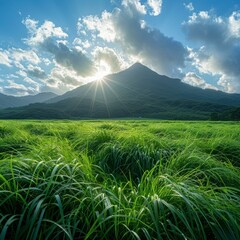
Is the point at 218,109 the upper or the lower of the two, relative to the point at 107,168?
lower

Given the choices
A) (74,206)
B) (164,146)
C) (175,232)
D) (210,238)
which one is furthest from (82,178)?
(164,146)

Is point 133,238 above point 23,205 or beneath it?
beneath

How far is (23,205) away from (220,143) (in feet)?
17.4

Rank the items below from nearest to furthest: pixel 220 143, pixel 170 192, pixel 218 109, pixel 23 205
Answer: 1. pixel 23 205
2. pixel 170 192
3. pixel 220 143
4. pixel 218 109

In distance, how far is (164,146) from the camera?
5.63 m

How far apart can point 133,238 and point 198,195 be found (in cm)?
88

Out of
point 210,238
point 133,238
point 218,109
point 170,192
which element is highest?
point 170,192

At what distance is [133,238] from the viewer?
2.14m

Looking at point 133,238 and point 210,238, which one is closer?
point 133,238

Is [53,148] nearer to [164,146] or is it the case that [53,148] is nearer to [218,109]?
[164,146]

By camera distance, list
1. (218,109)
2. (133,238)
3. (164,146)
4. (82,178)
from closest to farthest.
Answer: (133,238), (82,178), (164,146), (218,109)

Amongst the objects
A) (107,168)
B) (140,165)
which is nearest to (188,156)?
(140,165)

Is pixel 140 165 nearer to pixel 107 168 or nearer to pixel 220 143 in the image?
pixel 107 168

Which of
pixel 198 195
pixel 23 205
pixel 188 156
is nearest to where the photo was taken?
pixel 23 205
